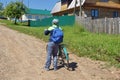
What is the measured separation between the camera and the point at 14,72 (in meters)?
11.1

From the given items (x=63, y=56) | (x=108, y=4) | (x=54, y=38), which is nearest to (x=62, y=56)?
(x=63, y=56)

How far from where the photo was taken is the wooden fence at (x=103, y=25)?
25109 millimetres

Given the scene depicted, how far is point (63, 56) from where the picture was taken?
11656 mm

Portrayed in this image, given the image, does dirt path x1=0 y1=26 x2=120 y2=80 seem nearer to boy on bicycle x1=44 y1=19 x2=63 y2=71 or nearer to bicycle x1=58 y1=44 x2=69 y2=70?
bicycle x1=58 y1=44 x2=69 y2=70

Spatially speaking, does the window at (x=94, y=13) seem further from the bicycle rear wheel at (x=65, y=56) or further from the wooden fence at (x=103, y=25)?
the bicycle rear wheel at (x=65, y=56)

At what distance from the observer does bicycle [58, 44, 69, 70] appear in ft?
37.1

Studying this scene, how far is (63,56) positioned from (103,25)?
1617cm

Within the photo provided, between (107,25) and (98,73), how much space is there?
16.0 metres

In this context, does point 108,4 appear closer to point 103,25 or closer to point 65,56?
point 103,25

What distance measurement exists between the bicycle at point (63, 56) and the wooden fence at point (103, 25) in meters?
13.2

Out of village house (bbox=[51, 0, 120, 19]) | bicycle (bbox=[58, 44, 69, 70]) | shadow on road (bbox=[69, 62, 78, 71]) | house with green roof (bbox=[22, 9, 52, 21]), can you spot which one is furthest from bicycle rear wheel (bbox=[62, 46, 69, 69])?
house with green roof (bbox=[22, 9, 52, 21])

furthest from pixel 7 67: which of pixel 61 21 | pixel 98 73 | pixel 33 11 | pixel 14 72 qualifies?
pixel 33 11

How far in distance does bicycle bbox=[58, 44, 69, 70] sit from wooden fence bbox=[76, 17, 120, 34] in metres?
13.2

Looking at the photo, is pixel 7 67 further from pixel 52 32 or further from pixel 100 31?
pixel 100 31
